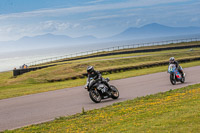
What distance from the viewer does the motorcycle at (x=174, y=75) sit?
65.7 ft

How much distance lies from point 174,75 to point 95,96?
6767 millimetres

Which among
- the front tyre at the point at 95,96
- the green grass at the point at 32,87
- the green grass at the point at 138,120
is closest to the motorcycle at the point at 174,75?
the front tyre at the point at 95,96

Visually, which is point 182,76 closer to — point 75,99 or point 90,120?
point 75,99

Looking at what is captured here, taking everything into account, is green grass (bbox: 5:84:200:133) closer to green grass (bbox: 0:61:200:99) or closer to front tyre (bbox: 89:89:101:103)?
front tyre (bbox: 89:89:101:103)

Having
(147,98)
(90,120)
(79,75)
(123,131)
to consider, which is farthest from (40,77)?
(123,131)

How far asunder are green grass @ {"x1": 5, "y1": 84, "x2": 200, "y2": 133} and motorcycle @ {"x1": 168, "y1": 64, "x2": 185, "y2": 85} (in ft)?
24.4

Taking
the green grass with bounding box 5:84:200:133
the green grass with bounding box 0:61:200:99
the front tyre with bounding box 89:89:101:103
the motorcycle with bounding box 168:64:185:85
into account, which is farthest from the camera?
the green grass with bounding box 0:61:200:99

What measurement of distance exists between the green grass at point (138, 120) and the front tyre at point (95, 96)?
258 centimetres

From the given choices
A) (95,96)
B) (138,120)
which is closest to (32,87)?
(95,96)

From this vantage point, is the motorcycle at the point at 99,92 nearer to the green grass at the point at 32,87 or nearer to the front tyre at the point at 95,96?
the front tyre at the point at 95,96

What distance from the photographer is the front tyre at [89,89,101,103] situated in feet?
49.5

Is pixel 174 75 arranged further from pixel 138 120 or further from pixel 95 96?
pixel 138 120

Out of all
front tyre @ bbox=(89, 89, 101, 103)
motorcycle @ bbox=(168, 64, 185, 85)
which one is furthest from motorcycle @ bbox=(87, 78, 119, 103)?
motorcycle @ bbox=(168, 64, 185, 85)

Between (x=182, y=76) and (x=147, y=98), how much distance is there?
23.9 ft
